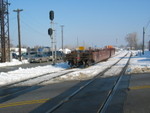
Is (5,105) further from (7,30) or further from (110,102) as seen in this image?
(7,30)

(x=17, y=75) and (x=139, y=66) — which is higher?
(x=139, y=66)

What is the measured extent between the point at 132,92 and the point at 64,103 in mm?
2968

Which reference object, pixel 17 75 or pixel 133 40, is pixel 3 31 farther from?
pixel 133 40

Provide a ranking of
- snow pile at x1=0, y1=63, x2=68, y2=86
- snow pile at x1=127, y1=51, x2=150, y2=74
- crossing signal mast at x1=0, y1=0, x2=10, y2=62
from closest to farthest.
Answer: snow pile at x1=0, y1=63, x2=68, y2=86
snow pile at x1=127, y1=51, x2=150, y2=74
crossing signal mast at x1=0, y1=0, x2=10, y2=62

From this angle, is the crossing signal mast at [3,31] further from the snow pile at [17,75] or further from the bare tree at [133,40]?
the bare tree at [133,40]

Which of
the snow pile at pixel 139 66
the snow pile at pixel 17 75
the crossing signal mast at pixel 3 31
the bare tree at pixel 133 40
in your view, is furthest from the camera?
the bare tree at pixel 133 40

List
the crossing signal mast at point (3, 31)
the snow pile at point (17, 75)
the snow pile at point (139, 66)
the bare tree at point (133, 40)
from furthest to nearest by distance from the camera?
the bare tree at point (133, 40) < the crossing signal mast at point (3, 31) < the snow pile at point (139, 66) < the snow pile at point (17, 75)

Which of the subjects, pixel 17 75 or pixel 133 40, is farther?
pixel 133 40

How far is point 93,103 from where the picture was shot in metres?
6.68

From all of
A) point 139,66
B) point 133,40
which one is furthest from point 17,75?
point 133,40

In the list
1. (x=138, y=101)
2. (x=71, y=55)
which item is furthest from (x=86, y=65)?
(x=138, y=101)

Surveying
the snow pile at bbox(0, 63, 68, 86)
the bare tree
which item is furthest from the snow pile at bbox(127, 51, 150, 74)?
the bare tree

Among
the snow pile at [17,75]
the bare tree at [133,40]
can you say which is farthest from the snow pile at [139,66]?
the bare tree at [133,40]

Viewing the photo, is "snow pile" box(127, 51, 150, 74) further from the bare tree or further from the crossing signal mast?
the bare tree
